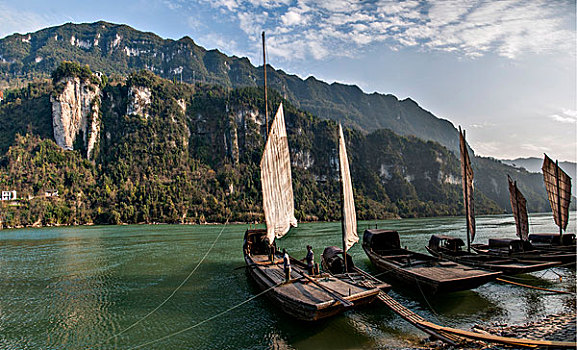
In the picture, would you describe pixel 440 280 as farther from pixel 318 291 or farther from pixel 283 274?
pixel 283 274

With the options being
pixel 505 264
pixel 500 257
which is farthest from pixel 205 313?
pixel 500 257

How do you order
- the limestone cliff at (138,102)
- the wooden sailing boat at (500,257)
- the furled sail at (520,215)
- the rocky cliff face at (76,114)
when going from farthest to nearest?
the limestone cliff at (138,102) → the rocky cliff face at (76,114) → the furled sail at (520,215) → the wooden sailing boat at (500,257)

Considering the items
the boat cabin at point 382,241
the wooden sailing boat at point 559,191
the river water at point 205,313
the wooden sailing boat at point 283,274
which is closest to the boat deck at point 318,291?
the wooden sailing boat at point 283,274

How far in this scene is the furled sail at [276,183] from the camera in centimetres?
1656

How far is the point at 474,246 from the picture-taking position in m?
27.0

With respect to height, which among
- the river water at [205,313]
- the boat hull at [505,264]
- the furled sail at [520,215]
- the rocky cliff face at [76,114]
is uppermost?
the rocky cliff face at [76,114]

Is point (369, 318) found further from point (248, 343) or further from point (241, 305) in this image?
point (241, 305)

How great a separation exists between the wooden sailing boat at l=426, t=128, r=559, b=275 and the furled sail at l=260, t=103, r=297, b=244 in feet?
34.0

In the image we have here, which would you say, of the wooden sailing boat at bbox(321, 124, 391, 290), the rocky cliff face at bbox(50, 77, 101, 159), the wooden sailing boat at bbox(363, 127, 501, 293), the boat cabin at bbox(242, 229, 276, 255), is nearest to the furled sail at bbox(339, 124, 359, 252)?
the wooden sailing boat at bbox(321, 124, 391, 290)

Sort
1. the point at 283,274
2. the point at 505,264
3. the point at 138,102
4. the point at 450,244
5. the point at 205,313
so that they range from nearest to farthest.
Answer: the point at 205,313, the point at 283,274, the point at 505,264, the point at 450,244, the point at 138,102

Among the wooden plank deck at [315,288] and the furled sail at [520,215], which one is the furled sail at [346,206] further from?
the furled sail at [520,215]

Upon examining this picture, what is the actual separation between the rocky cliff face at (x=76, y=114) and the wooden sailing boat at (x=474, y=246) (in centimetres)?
15614

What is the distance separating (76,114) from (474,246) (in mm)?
168122

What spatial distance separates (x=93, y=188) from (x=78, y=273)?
11464 centimetres
